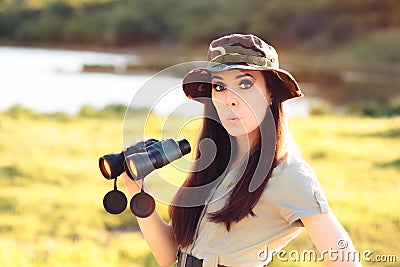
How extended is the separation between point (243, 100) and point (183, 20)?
54.1 metres

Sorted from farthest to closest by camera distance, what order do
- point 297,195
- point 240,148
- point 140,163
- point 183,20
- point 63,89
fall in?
point 183,20
point 63,89
point 240,148
point 140,163
point 297,195

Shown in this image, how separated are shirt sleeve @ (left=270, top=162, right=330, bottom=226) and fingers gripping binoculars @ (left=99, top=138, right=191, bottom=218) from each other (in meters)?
0.31

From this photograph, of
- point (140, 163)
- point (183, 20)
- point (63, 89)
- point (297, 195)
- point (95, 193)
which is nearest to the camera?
point (297, 195)

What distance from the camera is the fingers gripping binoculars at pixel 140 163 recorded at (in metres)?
2.01

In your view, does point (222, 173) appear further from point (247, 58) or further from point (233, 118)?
point (247, 58)

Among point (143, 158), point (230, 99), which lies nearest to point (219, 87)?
point (230, 99)

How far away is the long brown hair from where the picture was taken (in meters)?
1.99

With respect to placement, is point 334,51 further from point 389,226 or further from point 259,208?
point 259,208

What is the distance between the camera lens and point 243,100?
6.68ft

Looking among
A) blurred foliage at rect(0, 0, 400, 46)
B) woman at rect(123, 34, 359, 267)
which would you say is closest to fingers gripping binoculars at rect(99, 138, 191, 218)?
woman at rect(123, 34, 359, 267)

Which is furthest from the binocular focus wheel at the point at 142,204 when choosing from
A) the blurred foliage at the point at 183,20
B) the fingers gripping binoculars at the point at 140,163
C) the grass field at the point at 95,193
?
the blurred foliage at the point at 183,20

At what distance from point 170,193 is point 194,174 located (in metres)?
0.09

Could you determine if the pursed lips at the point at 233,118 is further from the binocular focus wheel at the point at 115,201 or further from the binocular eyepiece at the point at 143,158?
the binocular focus wheel at the point at 115,201

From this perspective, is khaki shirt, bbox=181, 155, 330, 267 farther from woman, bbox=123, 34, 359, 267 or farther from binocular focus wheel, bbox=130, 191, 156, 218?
binocular focus wheel, bbox=130, 191, 156, 218
